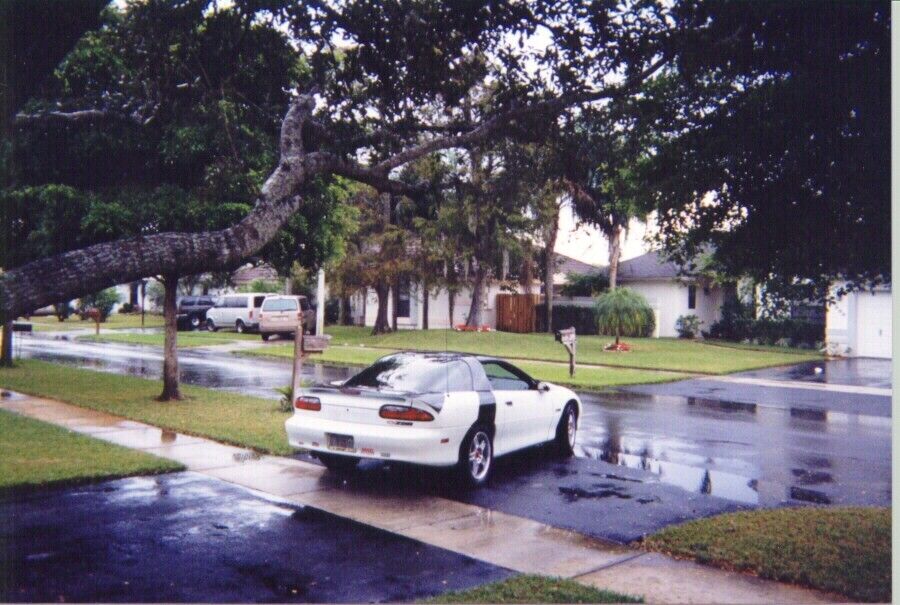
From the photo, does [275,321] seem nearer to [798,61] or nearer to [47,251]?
[47,251]

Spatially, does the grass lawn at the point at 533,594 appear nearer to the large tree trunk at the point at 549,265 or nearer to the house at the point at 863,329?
the house at the point at 863,329

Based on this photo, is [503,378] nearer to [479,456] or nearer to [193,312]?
[479,456]

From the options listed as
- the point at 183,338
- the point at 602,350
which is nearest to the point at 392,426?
the point at 602,350

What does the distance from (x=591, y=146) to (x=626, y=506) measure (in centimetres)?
404

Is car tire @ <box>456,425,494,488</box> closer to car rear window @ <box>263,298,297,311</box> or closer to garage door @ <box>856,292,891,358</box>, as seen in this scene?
garage door @ <box>856,292,891,358</box>

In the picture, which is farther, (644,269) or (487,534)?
(644,269)

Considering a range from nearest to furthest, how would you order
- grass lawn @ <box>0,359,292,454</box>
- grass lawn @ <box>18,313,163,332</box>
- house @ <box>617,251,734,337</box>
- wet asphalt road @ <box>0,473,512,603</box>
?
wet asphalt road @ <box>0,473,512,603</box>
grass lawn @ <box>0,359,292,454</box>
house @ <box>617,251,734,337</box>
grass lawn @ <box>18,313,163,332</box>

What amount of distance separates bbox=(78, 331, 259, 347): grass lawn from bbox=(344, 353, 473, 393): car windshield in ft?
74.2

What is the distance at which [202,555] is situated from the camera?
5.93m

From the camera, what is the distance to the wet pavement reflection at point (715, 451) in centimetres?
843

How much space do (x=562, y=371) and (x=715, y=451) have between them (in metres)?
9.99

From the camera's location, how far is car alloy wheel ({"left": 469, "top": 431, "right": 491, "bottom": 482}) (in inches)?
331

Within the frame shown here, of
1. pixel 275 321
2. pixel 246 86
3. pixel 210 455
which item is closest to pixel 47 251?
pixel 246 86

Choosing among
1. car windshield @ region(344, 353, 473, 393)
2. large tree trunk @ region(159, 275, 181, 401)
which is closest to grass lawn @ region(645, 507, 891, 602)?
car windshield @ region(344, 353, 473, 393)
